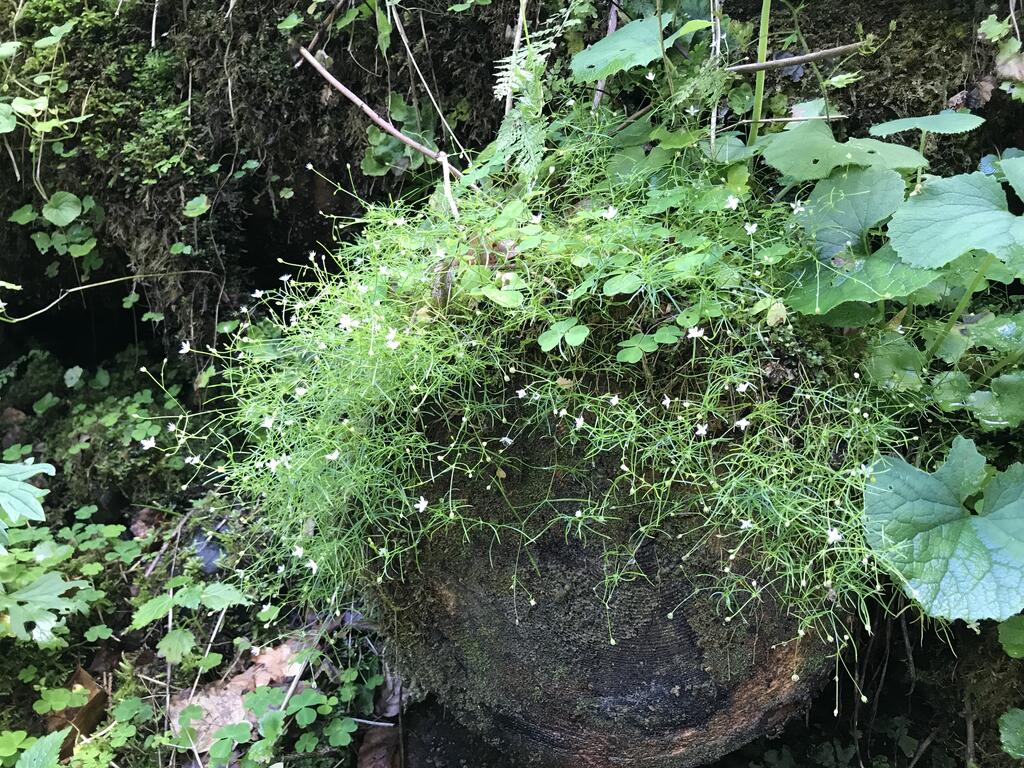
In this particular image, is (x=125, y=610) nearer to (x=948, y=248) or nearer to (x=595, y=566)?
(x=595, y=566)

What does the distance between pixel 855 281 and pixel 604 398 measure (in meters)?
0.58

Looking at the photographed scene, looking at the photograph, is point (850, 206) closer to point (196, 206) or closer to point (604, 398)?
point (604, 398)

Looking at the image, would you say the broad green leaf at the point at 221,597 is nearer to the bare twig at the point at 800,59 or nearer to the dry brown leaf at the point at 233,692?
the dry brown leaf at the point at 233,692

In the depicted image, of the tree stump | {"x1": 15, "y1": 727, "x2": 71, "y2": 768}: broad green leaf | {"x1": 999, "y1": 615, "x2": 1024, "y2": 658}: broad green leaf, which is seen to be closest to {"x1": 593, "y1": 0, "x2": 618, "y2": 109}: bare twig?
the tree stump

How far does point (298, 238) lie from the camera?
2746 mm

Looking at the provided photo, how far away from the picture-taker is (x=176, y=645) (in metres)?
2.10

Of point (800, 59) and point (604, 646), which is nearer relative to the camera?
point (604, 646)

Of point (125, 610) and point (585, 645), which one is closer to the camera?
point (585, 645)

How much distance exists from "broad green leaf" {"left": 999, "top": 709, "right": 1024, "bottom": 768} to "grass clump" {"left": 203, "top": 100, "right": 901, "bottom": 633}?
42cm

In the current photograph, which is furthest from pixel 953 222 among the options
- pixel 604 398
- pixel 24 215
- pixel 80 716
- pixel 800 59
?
pixel 24 215

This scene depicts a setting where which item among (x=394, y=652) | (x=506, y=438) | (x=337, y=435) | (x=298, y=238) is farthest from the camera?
(x=298, y=238)

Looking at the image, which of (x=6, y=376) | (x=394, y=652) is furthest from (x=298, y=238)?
(x=394, y=652)

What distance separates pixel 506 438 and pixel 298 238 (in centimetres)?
178

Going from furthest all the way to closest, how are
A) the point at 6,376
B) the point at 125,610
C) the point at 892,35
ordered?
the point at 6,376, the point at 125,610, the point at 892,35
